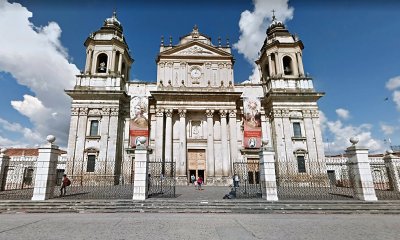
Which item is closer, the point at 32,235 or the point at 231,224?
the point at 32,235

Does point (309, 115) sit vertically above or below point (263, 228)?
above

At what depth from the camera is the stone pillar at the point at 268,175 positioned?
11391 millimetres

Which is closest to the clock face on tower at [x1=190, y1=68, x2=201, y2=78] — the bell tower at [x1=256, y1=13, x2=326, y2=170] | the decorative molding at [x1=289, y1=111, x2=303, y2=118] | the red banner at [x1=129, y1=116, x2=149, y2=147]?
the red banner at [x1=129, y1=116, x2=149, y2=147]

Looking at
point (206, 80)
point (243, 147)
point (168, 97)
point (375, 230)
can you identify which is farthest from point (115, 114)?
point (375, 230)

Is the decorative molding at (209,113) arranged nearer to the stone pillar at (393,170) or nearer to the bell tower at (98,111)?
the bell tower at (98,111)

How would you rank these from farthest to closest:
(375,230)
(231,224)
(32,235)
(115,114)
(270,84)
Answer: (270,84) → (115,114) → (231,224) → (375,230) → (32,235)

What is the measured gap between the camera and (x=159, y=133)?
24.2m

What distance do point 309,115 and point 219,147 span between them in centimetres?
1113

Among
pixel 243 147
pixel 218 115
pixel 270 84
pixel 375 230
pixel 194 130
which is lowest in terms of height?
pixel 375 230

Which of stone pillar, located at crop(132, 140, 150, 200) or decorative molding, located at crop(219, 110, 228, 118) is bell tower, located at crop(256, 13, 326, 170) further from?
stone pillar, located at crop(132, 140, 150, 200)

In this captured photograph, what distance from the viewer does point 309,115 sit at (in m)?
25.5

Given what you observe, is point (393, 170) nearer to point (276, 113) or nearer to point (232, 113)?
point (276, 113)

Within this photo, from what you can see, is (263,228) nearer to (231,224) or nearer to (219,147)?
(231,224)

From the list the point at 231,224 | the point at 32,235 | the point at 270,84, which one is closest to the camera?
the point at 32,235
